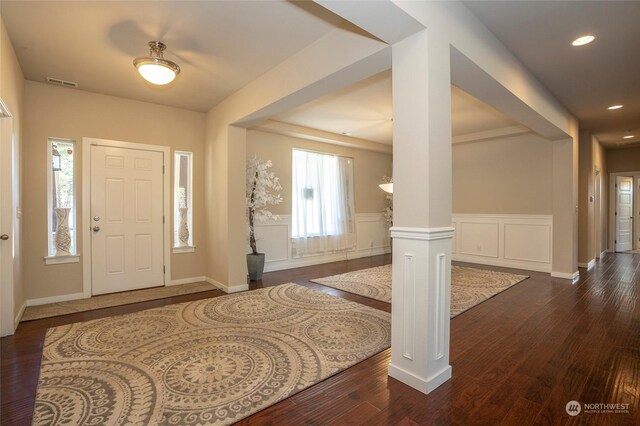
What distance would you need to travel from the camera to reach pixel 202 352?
2.46 meters

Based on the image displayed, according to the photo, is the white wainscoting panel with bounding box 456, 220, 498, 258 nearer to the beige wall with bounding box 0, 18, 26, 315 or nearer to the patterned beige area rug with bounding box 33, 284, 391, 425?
the patterned beige area rug with bounding box 33, 284, 391, 425

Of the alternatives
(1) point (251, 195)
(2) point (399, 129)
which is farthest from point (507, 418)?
(1) point (251, 195)

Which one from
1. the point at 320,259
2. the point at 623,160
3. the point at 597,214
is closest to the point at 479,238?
the point at 597,214

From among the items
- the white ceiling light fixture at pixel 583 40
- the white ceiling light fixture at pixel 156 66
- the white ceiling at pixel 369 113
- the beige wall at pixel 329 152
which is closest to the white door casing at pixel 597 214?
the white ceiling at pixel 369 113

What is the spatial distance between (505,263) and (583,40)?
14.3ft

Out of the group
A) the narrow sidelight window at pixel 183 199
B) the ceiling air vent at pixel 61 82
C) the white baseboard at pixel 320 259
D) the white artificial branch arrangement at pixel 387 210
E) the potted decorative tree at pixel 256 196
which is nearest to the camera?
the ceiling air vent at pixel 61 82

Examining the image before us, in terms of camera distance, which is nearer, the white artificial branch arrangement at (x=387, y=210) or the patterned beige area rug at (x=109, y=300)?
the patterned beige area rug at (x=109, y=300)

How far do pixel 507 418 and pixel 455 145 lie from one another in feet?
20.3

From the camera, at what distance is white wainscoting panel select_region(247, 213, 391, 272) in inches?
223

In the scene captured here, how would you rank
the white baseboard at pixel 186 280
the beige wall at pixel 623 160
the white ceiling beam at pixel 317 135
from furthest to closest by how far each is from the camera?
the beige wall at pixel 623 160, the white ceiling beam at pixel 317 135, the white baseboard at pixel 186 280

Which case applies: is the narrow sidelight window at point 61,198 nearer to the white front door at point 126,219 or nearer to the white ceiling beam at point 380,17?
the white front door at point 126,219

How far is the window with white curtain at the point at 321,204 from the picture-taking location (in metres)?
6.15

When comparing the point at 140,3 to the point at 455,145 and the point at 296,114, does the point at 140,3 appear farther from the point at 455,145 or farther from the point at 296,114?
the point at 455,145

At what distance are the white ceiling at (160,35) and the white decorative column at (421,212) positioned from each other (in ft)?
3.23
